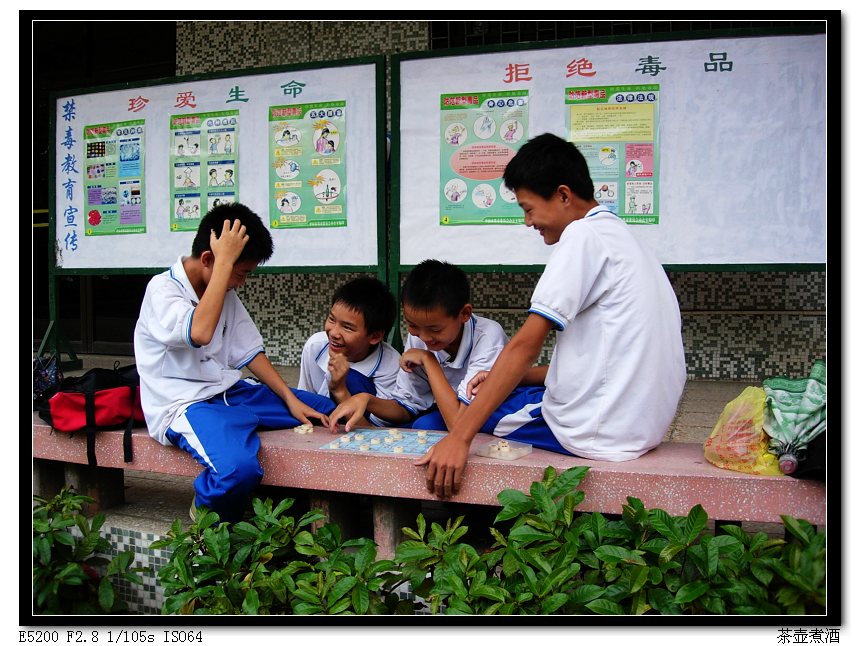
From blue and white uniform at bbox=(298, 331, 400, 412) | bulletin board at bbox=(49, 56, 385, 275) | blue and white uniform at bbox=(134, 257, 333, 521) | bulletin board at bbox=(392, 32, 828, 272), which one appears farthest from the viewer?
bulletin board at bbox=(49, 56, 385, 275)

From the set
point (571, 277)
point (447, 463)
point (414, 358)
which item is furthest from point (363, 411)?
point (571, 277)

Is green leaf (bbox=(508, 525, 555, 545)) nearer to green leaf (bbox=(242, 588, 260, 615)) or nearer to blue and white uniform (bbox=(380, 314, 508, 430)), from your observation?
green leaf (bbox=(242, 588, 260, 615))

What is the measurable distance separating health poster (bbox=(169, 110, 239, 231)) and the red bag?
205 cm

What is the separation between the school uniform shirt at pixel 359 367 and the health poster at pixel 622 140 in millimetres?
1601

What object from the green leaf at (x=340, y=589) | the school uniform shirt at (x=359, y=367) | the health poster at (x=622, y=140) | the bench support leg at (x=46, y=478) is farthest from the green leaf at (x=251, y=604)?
the health poster at (x=622, y=140)

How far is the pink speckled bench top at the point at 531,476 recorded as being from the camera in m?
1.98

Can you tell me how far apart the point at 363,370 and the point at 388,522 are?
97 centimetres

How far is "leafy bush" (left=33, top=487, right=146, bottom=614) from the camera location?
205cm

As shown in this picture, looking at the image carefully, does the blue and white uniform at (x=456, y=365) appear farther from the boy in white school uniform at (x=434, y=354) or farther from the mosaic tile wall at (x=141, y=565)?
the mosaic tile wall at (x=141, y=565)

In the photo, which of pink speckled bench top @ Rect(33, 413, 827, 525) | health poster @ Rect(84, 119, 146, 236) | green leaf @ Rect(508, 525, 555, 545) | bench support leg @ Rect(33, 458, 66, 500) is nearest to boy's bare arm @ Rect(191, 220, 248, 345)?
pink speckled bench top @ Rect(33, 413, 827, 525)

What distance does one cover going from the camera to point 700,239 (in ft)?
12.8

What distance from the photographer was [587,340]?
→ 2219 millimetres

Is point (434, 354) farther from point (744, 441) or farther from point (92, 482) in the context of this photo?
point (92, 482)

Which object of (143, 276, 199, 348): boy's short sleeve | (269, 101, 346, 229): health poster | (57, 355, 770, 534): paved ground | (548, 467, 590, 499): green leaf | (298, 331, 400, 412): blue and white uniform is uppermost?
(269, 101, 346, 229): health poster
